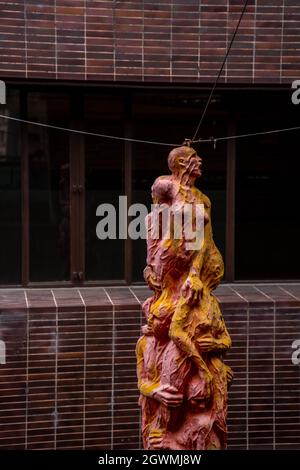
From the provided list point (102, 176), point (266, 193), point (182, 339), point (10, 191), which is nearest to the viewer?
point (182, 339)

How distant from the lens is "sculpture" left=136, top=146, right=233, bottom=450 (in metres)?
4.70

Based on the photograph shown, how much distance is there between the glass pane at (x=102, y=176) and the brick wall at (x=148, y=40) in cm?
43

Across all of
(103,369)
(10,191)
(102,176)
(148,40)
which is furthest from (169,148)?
(103,369)

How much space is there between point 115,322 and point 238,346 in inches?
46.3

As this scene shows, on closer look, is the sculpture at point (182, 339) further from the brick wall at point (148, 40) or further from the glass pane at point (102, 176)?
the glass pane at point (102, 176)

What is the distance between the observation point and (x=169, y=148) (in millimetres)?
7098

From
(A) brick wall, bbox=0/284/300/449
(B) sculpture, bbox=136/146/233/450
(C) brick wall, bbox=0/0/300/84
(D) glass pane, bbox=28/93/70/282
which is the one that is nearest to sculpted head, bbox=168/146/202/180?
(B) sculpture, bbox=136/146/233/450

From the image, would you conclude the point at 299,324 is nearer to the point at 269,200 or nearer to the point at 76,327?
the point at 269,200

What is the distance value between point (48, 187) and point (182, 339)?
9.28 ft

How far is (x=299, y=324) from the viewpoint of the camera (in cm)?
695

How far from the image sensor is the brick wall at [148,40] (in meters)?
6.51

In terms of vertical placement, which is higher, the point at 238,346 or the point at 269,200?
the point at 269,200

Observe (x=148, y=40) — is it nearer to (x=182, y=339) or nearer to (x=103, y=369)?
(x=103, y=369)
